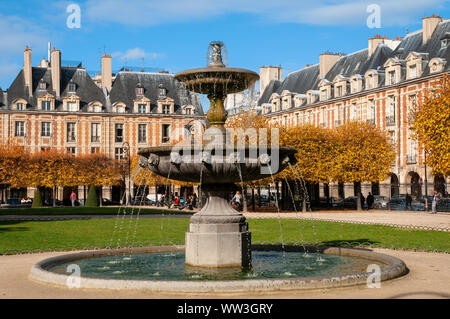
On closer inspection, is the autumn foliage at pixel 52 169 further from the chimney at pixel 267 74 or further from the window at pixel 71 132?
the chimney at pixel 267 74

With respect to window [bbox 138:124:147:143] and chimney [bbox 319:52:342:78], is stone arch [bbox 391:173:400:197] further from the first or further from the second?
window [bbox 138:124:147:143]

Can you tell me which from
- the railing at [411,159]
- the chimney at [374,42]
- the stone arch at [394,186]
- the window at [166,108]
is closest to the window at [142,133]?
the window at [166,108]

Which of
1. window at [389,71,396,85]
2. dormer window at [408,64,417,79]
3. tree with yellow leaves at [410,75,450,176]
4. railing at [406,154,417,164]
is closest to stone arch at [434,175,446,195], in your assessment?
railing at [406,154,417,164]

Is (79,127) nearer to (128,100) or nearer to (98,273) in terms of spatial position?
(128,100)

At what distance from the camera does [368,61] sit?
166 feet

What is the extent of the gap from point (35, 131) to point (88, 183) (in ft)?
33.3

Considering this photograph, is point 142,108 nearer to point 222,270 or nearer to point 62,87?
point 62,87

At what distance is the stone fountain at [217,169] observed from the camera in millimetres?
9297

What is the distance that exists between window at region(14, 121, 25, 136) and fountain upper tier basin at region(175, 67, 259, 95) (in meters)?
51.8

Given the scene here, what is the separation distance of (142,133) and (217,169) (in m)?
54.0

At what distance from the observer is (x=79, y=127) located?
6028 cm

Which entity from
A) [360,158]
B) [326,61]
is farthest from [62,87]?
[360,158]

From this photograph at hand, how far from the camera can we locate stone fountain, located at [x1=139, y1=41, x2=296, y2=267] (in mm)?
9297
